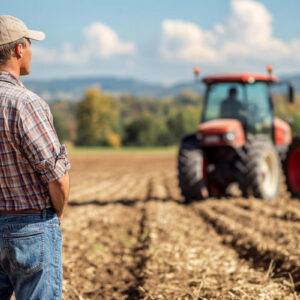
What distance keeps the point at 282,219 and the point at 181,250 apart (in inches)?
93.0

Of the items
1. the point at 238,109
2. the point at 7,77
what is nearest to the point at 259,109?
the point at 238,109

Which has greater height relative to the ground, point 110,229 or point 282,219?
point 282,219

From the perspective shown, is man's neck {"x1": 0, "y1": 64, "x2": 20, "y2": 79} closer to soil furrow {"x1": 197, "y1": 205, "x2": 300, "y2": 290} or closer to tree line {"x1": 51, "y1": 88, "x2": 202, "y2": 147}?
soil furrow {"x1": 197, "y1": 205, "x2": 300, "y2": 290}

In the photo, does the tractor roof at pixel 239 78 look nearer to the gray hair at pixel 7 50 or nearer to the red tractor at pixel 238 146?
the red tractor at pixel 238 146

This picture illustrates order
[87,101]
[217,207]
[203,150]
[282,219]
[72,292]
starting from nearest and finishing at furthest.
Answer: [72,292] < [282,219] < [217,207] < [203,150] < [87,101]

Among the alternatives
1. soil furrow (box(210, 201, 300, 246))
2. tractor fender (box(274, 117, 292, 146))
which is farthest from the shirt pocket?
tractor fender (box(274, 117, 292, 146))

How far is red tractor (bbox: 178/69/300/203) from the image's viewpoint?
28.3 feet

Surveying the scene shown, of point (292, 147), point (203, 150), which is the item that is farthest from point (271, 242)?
point (292, 147)

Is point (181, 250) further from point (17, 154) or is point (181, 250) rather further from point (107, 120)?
point (107, 120)

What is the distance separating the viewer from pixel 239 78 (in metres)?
9.19

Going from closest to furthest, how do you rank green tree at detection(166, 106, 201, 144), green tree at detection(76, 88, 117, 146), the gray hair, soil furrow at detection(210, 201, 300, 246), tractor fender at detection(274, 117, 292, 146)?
the gray hair, soil furrow at detection(210, 201, 300, 246), tractor fender at detection(274, 117, 292, 146), green tree at detection(166, 106, 201, 144), green tree at detection(76, 88, 117, 146)

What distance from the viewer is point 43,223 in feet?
7.20

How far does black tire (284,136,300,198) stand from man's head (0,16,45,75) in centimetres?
802

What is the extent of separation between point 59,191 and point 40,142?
0.24 metres
